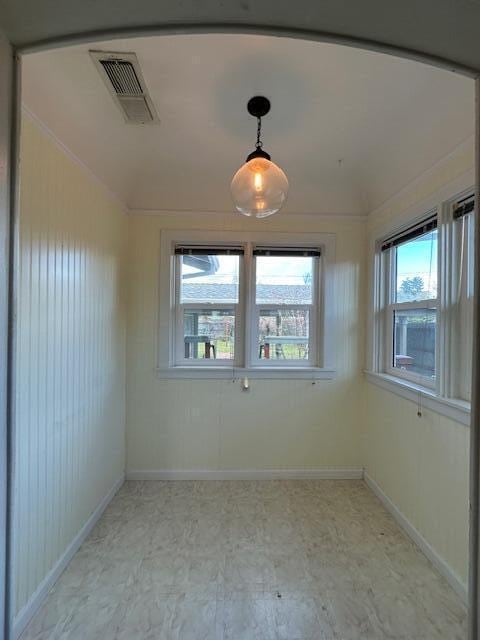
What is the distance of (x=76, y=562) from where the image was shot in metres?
1.93

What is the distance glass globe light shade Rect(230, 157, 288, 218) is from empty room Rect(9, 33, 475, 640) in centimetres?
1

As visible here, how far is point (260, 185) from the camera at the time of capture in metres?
1.66

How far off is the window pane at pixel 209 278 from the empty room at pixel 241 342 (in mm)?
20

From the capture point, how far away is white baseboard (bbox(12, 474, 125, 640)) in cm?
150

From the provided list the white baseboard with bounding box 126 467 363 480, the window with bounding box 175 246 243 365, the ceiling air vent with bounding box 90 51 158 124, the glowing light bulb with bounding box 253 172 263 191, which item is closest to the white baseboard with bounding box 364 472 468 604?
the white baseboard with bounding box 126 467 363 480

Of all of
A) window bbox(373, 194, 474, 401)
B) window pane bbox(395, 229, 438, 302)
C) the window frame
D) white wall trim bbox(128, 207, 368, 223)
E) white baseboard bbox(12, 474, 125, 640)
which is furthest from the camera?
the window frame

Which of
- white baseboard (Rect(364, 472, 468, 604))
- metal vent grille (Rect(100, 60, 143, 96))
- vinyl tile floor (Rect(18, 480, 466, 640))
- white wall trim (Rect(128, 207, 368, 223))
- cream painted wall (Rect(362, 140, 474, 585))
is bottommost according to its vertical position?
vinyl tile floor (Rect(18, 480, 466, 640))

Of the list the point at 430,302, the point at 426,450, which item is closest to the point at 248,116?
the point at 430,302

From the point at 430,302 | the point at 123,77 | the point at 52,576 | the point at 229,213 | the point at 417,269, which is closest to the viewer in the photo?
the point at 123,77

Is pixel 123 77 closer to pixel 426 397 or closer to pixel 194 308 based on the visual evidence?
Answer: pixel 194 308

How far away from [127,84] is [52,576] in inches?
99.4

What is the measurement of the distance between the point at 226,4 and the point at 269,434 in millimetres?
2826

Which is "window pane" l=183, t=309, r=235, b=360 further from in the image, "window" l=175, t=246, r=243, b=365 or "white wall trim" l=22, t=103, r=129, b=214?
"white wall trim" l=22, t=103, r=129, b=214

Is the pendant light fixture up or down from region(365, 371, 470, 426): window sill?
up
